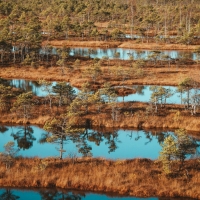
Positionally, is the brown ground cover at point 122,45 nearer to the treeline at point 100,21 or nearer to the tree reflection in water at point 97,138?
the treeline at point 100,21

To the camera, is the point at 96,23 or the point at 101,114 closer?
the point at 101,114

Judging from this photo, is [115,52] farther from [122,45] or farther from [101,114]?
[101,114]

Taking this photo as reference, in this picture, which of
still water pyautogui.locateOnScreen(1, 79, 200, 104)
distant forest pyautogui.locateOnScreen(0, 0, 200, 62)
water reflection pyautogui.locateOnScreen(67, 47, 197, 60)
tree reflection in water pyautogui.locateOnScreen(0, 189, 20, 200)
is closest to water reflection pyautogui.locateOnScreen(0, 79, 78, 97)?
still water pyautogui.locateOnScreen(1, 79, 200, 104)

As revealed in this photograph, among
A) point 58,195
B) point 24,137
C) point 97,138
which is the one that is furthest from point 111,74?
point 58,195

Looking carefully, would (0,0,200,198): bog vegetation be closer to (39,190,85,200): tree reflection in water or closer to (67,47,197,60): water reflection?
(39,190,85,200): tree reflection in water

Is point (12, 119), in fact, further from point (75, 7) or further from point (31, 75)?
point (75, 7)

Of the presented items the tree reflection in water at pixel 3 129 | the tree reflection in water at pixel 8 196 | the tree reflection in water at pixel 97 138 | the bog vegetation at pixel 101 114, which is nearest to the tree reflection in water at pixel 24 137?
the bog vegetation at pixel 101 114
